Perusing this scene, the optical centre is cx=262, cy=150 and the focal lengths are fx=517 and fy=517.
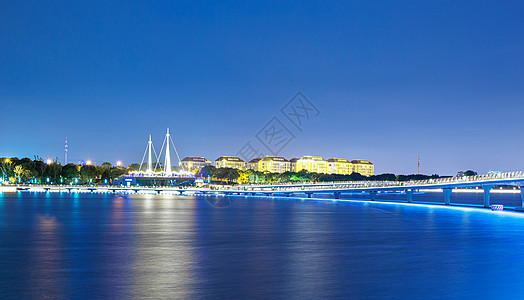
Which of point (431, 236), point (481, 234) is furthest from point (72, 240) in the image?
point (481, 234)

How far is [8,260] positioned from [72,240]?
11.2 metres

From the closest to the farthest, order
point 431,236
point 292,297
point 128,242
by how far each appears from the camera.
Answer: point 292,297 → point 128,242 → point 431,236

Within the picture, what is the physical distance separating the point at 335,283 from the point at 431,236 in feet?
85.1

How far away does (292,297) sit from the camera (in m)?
20.2

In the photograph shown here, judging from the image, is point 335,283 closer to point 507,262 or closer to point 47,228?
point 507,262

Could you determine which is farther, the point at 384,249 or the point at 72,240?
the point at 72,240

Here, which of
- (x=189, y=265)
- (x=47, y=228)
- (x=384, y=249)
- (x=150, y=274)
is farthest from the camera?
(x=47, y=228)

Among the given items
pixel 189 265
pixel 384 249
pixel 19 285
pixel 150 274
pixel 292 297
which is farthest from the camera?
pixel 384 249

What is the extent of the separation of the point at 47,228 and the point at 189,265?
30.1m

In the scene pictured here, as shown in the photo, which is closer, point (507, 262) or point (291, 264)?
point (291, 264)

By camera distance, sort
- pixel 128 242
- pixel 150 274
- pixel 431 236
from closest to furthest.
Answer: pixel 150 274
pixel 128 242
pixel 431 236

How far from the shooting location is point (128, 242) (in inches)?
1571

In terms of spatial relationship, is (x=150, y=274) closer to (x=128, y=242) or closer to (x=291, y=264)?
(x=291, y=264)

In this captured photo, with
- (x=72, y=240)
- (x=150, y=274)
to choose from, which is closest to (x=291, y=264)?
(x=150, y=274)
